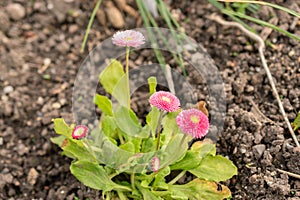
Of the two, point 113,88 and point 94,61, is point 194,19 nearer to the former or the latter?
point 94,61

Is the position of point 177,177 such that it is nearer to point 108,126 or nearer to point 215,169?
point 215,169

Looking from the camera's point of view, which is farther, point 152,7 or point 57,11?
point 57,11

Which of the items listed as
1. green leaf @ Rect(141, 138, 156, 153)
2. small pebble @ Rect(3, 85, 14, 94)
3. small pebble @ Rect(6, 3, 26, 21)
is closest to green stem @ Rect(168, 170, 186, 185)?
green leaf @ Rect(141, 138, 156, 153)

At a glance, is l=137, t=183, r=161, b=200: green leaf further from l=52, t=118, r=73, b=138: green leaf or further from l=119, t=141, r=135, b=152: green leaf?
l=52, t=118, r=73, b=138: green leaf

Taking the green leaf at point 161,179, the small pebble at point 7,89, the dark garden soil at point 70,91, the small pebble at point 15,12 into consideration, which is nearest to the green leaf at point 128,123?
the green leaf at point 161,179

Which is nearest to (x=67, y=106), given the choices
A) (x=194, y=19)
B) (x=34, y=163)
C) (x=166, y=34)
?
(x=34, y=163)

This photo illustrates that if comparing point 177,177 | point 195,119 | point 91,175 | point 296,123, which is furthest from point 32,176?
point 296,123
